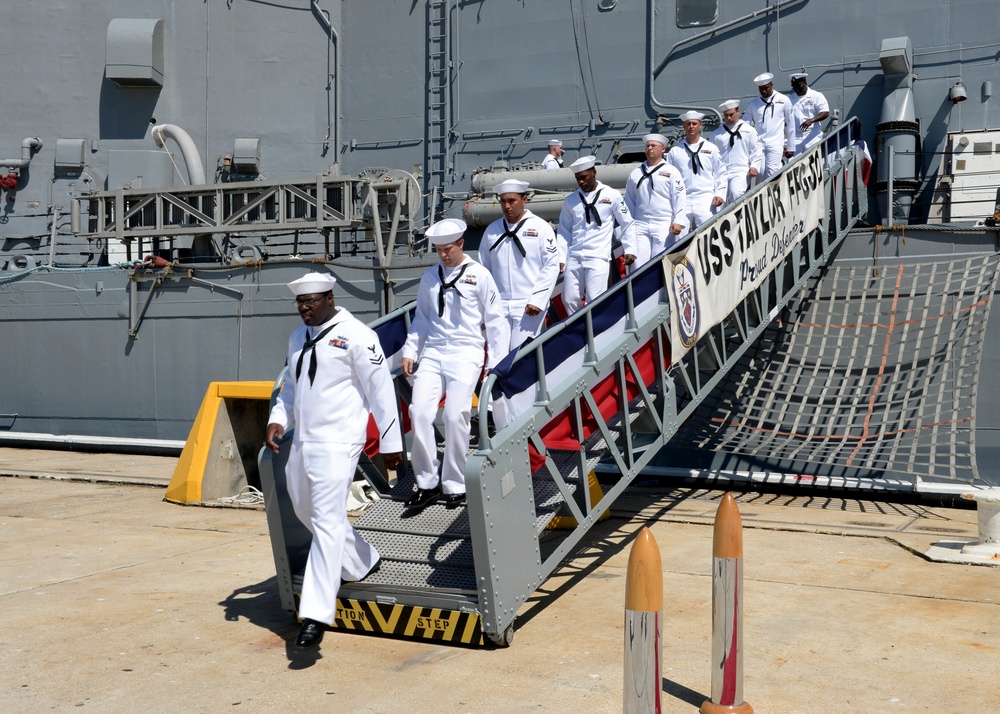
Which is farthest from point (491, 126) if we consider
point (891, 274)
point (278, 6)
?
point (891, 274)

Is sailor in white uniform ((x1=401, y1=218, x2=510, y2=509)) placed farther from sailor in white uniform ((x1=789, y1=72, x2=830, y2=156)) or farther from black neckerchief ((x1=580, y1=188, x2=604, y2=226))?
sailor in white uniform ((x1=789, y1=72, x2=830, y2=156))

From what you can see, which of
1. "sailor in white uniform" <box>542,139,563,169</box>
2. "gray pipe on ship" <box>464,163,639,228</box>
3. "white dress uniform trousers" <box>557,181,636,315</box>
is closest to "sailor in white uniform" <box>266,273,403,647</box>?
"white dress uniform trousers" <box>557,181,636,315</box>

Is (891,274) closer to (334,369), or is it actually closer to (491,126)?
(491,126)

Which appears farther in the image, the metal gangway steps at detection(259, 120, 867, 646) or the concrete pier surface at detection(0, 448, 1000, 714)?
the metal gangway steps at detection(259, 120, 867, 646)

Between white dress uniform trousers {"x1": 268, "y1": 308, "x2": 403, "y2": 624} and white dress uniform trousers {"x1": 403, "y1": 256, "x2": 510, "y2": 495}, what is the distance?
588 millimetres

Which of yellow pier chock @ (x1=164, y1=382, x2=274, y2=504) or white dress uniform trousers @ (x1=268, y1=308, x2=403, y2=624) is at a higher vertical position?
white dress uniform trousers @ (x1=268, y1=308, x2=403, y2=624)

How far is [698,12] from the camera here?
12938mm

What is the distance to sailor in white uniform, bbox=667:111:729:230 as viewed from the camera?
9.23m

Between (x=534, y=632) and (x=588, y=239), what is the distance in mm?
3584

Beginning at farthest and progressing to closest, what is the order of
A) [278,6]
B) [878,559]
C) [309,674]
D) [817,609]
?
[278,6] → [878,559] → [817,609] → [309,674]

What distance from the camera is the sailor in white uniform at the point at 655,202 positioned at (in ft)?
27.6

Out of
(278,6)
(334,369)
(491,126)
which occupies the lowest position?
(334,369)

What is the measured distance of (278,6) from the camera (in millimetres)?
15141

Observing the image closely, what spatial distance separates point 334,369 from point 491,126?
9734 millimetres
